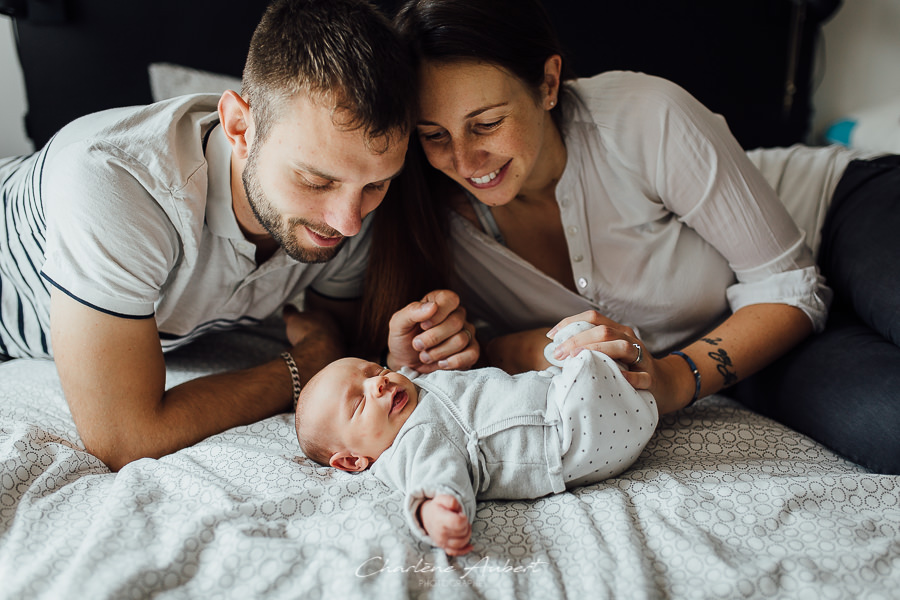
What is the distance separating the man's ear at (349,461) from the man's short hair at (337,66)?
56cm

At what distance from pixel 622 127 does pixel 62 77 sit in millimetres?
1808

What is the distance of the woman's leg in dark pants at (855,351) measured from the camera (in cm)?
124

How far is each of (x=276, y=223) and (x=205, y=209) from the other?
198mm

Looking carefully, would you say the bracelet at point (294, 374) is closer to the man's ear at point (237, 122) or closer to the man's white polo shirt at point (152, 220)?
the man's white polo shirt at point (152, 220)

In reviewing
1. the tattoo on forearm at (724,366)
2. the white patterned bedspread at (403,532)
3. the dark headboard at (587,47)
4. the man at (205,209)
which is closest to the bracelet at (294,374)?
the man at (205,209)

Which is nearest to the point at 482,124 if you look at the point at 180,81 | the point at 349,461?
the point at 349,461

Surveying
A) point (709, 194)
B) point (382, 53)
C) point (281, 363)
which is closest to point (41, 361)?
point (281, 363)

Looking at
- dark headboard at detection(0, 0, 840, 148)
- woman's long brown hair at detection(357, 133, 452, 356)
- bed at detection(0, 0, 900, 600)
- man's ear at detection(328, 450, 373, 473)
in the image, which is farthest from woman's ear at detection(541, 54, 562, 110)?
dark headboard at detection(0, 0, 840, 148)

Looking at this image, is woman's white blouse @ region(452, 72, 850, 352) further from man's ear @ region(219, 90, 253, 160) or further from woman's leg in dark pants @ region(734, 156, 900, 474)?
man's ear @ region(219, 90, 253, 160)

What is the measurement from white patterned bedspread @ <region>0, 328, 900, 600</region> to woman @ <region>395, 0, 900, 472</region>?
21cm

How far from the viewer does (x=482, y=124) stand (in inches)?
51.3

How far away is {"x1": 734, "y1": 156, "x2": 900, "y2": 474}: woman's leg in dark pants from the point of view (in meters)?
1.24

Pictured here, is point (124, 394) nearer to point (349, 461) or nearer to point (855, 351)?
point (349, 461)

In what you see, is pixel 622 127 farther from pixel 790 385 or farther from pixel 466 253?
pixel 790 385
